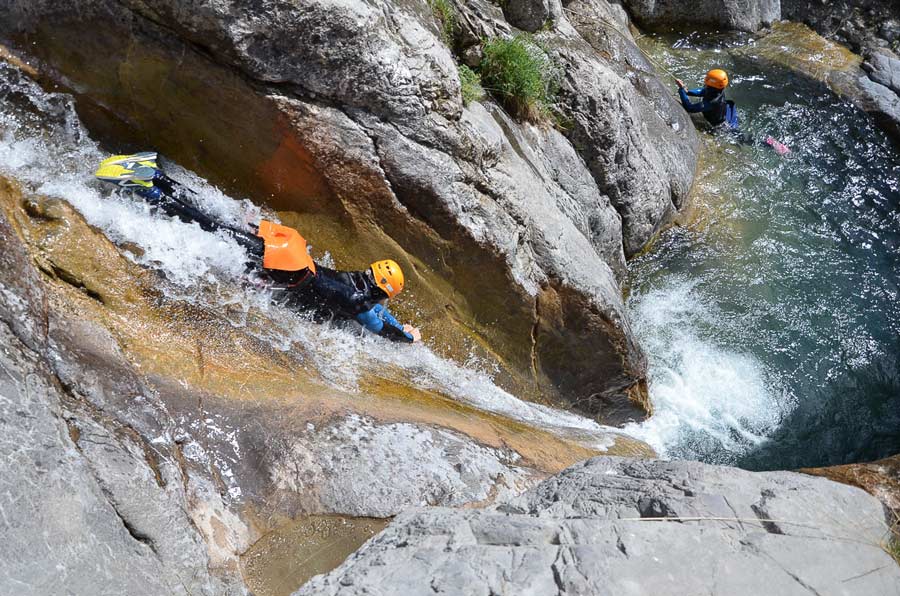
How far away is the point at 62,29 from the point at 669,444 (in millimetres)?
6445

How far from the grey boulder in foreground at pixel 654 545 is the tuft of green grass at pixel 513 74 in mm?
4370

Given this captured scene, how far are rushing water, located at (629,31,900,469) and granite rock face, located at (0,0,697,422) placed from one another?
4.12 ft

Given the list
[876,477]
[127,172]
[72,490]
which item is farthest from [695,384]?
[72,490]

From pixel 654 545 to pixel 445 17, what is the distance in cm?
505

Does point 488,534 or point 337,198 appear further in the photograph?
point 337,198

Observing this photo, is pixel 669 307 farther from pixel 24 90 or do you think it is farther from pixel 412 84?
pixel 24 90

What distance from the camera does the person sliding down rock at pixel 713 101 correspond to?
31.6 feet

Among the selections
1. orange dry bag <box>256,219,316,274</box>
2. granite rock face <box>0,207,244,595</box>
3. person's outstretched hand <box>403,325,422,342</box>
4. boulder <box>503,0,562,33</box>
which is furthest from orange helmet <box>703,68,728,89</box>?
granite rock face <box>0,207,244,595</box>

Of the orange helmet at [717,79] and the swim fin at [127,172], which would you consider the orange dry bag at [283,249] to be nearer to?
the swim fin at [127,172]

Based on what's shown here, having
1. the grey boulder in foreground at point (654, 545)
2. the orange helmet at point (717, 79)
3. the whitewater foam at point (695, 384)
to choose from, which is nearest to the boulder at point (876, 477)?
the grey boulder in foreground at point (654, 545)

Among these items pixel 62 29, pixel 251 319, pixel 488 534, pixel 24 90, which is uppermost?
pixel 62 29

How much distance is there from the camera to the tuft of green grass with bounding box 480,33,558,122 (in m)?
6.48

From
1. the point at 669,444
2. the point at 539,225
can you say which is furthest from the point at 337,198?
the point at 669,444

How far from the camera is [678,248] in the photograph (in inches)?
343
